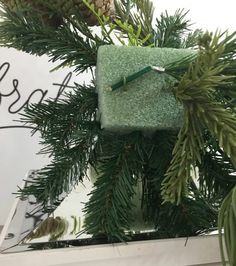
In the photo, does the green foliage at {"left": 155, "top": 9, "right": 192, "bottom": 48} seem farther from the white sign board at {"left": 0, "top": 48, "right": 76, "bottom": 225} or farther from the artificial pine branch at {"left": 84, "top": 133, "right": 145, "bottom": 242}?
the white sign board at {"left": 0, "top": 48, "right": 76, "bottom": 225}

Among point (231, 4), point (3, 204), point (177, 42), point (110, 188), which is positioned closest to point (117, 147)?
point (110, 188)

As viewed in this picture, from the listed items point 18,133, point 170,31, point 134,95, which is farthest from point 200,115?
point 18,133

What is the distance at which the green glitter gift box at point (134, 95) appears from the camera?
10.9 inches

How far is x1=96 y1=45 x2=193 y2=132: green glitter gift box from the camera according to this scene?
277mm

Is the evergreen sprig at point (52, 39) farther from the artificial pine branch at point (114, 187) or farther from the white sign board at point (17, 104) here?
the white sign board at point (17, 104)

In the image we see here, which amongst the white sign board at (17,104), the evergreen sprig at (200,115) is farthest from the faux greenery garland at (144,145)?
the white sign board at (17,104)

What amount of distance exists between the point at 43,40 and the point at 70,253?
0.58ft

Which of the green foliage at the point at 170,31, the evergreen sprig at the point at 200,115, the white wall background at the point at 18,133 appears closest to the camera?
the evergreen sprig at the point at 200,115

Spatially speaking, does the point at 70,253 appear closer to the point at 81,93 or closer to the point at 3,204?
the point at 81,93

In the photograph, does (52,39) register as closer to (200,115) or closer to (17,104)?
(200,115)

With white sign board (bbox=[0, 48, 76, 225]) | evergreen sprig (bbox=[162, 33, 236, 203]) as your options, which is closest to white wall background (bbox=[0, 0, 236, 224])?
white sign board (bbox=[0, 48, 76, 225])

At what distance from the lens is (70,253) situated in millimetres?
258

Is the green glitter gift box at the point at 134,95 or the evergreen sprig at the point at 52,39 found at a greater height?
the evergreen sprig at the point at 52,39

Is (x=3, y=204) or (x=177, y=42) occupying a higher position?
(x=177, y=42)
